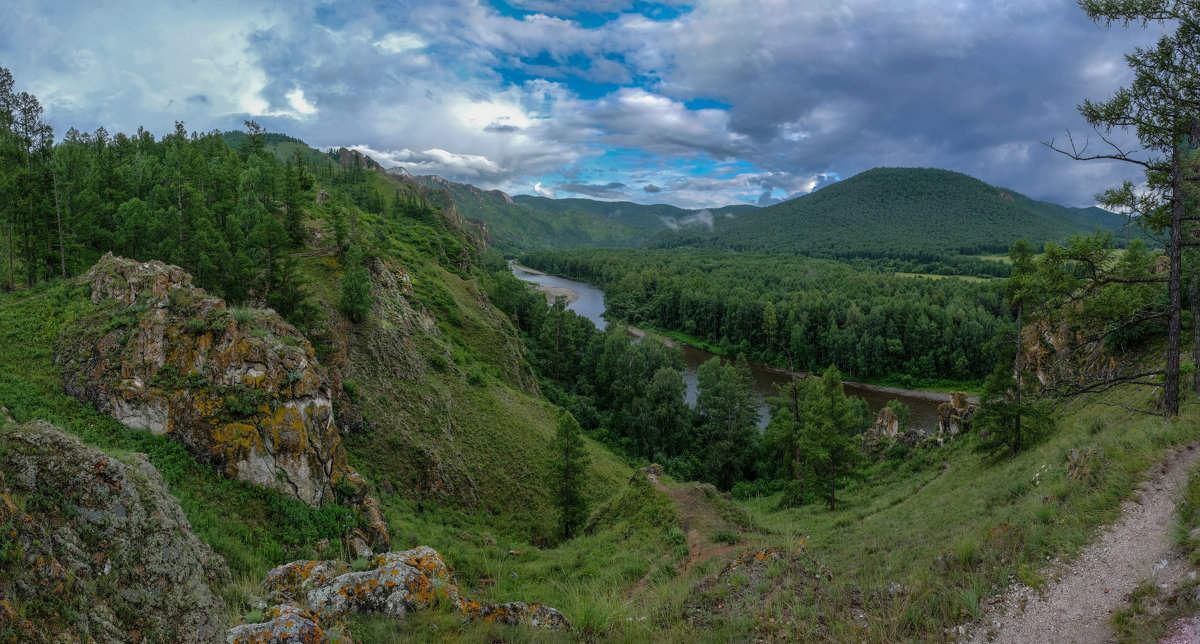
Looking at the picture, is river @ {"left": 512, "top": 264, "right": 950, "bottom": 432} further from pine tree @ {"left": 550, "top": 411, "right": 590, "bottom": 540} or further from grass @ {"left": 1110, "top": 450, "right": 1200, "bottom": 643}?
grass @ {"left": 1110, "top": 450, "right": 1200, "bottom": 643}

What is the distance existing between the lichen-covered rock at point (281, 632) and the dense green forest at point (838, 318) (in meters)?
52.2

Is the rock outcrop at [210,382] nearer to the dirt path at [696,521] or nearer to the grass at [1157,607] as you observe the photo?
the dirt path at [696,521]

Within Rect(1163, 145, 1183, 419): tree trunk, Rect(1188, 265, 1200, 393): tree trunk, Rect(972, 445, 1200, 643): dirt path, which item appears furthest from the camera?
Rect(1188, 265, 1200, 393): tree trunk

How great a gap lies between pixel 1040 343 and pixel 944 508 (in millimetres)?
17431

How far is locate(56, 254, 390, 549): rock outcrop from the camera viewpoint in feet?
46.0

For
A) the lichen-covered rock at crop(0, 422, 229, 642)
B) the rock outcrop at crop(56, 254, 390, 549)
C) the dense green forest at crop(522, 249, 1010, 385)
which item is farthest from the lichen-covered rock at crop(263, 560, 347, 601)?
the dense green forest at crop(522, 249, 1010, 385)

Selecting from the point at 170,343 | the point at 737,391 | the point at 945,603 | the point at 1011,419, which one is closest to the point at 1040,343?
the point at 1011,419

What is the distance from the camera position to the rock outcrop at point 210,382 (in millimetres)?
14008

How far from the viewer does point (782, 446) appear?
1550 inches

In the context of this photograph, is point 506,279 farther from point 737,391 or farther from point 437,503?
point 437,503

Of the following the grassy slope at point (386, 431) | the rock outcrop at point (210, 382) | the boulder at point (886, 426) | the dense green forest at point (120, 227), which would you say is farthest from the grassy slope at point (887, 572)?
the boulder at point (886, 426)

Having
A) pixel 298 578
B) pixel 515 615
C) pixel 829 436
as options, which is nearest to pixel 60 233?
pixel 298 578

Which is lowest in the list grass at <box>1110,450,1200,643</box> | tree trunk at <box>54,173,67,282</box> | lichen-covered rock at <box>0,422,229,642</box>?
grass at <box>1110,450,1200,643</box>

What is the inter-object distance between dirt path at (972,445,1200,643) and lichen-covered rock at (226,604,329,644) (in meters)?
7.84
